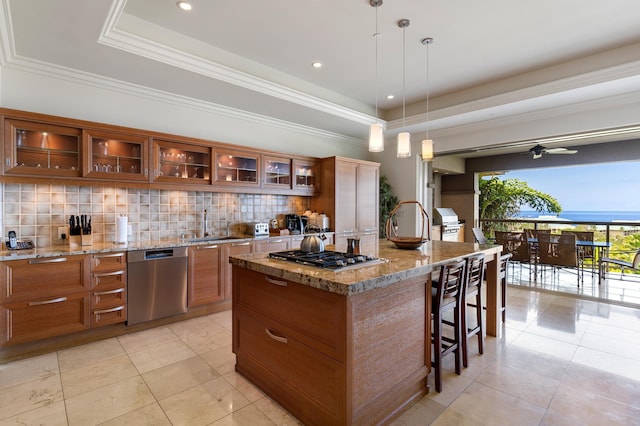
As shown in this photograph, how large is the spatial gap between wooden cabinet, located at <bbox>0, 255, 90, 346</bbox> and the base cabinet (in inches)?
69.0

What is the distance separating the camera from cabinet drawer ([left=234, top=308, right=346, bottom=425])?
1699 mm

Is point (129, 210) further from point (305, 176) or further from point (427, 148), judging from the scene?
point (427, 148)

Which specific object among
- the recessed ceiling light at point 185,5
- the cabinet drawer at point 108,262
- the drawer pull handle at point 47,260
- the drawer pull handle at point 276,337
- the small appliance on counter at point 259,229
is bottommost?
the drawer pull handle at point 276,337

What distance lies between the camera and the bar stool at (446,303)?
2240 millimetres

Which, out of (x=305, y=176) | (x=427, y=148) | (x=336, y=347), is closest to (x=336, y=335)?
(x=336, y=347)

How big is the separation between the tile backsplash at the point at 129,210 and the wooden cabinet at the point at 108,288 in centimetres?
59

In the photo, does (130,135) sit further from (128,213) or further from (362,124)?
(362,124)

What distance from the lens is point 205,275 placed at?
375 centimetres

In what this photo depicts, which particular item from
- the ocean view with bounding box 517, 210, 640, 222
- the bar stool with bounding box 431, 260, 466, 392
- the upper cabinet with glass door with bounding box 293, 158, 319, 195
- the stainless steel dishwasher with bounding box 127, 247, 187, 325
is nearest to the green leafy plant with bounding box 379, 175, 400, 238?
the upper cabinet with glass door with bounding box 293, 158, 319, 195

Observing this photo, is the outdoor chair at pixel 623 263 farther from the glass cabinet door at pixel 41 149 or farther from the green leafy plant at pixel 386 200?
the glass cabinet door at pixel 41 149

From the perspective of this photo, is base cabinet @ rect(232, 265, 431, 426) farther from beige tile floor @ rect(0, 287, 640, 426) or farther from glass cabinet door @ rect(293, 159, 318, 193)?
glass cabinet door @ rect(293, 159, 318, 193)

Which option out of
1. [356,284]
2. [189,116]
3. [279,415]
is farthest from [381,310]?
[189,116]

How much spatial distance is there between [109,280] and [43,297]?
500 millimetres

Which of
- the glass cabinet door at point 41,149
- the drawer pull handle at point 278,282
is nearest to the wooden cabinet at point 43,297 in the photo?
the glass cabinet door at point 41,149
